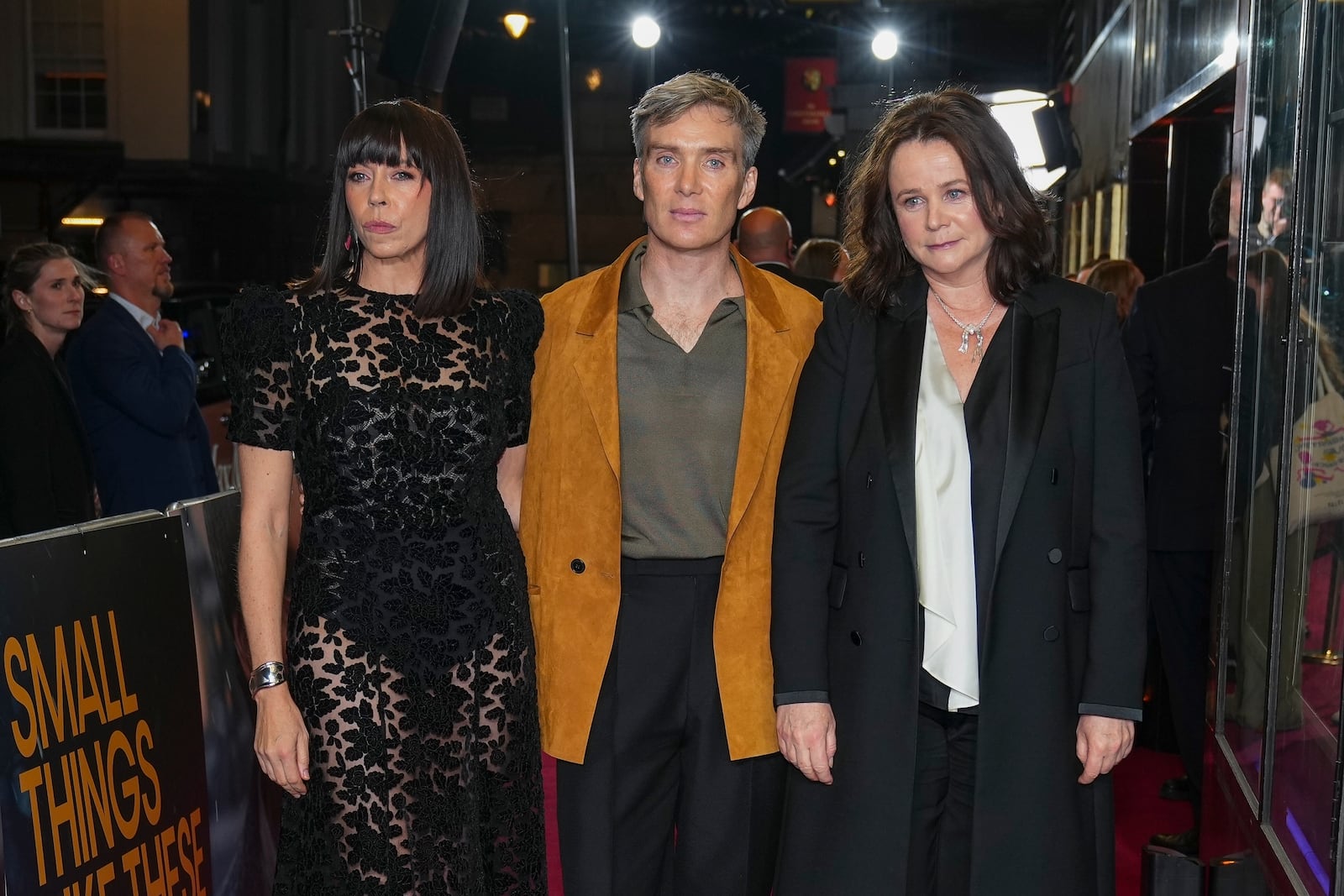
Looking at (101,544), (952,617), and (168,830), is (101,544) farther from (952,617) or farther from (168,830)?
(952,617)

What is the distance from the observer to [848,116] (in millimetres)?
12031

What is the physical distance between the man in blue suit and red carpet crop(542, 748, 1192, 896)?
1.93m

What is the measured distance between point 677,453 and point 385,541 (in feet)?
2.03

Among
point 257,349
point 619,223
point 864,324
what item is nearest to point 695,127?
point 864,324

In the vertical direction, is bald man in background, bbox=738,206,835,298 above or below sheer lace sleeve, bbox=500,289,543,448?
above

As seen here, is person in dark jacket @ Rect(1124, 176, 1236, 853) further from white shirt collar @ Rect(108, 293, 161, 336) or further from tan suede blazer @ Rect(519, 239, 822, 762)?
white shirt collar @ Rect(108, 293, 161, 336)

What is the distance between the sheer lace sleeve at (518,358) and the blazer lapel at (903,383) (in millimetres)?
706

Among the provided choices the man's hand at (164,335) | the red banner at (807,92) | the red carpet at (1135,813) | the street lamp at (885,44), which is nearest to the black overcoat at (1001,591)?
the red carpet at (1135,813)

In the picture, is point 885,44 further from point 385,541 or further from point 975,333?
point 385,541

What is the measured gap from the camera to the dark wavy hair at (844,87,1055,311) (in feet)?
8.40

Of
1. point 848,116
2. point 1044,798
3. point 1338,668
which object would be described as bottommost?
point 1044,798

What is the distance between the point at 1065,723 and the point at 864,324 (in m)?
0.84

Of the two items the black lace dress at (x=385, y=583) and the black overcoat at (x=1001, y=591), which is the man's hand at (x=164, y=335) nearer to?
the black lace dress at (x=385, y=583)

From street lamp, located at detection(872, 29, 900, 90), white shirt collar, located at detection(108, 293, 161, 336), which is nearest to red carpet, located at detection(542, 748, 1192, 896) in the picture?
white shirt collar, located at detection(108, 293, 161, 336)
